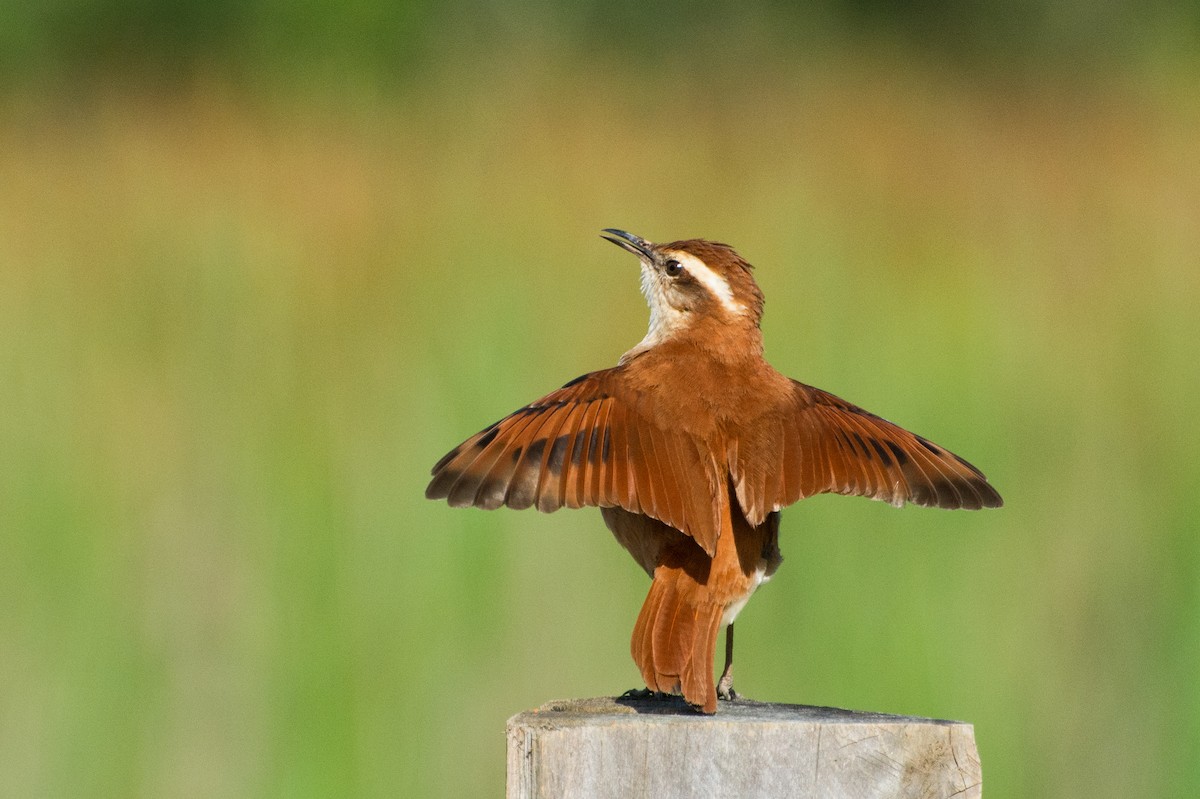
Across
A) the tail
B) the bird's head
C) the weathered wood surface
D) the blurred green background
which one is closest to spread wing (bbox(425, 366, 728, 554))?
the tail

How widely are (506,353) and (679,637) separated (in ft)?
8.60

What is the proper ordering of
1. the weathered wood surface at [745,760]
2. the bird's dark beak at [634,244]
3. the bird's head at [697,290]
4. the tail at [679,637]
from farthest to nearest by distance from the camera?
the bird's dark beak at [634,244], the bird's head at [697,290], the tail at [679,637], the weathered wood surface at [745,760]

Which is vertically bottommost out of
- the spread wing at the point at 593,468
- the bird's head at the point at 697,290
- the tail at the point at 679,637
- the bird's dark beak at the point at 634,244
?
the tail at the point at 679,637

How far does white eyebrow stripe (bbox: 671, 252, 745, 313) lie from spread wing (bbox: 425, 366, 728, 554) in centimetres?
72

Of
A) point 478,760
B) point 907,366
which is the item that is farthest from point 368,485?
point 907,366

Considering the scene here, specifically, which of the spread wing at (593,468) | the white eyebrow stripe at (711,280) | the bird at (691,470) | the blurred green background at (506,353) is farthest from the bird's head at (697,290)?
the blurred green background at (506,353)

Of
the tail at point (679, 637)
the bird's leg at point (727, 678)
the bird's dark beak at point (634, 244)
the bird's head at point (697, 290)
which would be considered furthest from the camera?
the bird's dark beak at point (634, 244)

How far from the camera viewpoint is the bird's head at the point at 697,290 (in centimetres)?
430

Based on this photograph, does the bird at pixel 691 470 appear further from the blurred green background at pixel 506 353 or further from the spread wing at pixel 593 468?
the blurred green background at pixel 506 353

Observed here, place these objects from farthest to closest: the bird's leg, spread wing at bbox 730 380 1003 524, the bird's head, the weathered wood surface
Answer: the bird's head
the bird's leg
spread wing at bbox 730 380 1003 524
the weathered wood surface

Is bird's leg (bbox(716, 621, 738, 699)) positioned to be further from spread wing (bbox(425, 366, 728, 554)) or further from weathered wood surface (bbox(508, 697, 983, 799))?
weathered wood surface (bbox(508, 697, 983, 799))

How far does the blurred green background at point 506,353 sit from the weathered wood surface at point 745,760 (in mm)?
2460

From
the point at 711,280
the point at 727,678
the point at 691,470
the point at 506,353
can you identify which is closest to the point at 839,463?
the point at 691,470

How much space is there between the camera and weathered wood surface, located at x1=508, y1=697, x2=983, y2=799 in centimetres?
255
